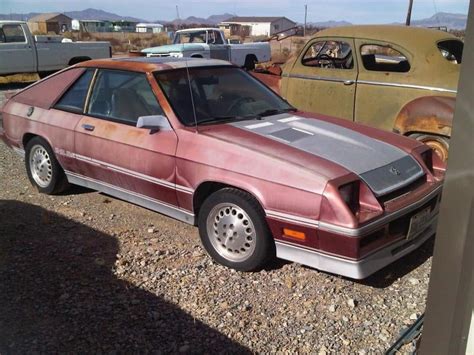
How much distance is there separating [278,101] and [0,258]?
2722 mm

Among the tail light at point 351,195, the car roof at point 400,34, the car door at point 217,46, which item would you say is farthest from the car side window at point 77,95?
the car door at point 217,46

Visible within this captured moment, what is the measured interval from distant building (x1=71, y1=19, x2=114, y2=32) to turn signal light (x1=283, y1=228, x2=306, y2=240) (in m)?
49.8

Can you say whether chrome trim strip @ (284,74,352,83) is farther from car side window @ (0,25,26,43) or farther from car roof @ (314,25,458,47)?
car side window @ (0,25,26,43)

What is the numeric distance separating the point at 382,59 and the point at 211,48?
9.45m

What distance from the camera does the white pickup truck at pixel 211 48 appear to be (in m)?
14.4

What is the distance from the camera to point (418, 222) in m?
3.55

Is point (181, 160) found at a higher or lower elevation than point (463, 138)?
lower

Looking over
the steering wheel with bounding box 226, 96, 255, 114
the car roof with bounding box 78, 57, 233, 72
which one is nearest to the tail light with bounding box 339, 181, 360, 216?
the steering wheel with bounding box 226, 96, 255, 114

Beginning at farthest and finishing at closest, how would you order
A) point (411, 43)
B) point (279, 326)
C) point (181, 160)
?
point (411, 43) < point (181, 160) < point (279, 326)

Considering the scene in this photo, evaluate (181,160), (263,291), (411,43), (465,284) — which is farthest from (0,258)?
(411,43)

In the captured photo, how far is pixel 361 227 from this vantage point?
310 cm

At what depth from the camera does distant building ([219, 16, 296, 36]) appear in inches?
1634

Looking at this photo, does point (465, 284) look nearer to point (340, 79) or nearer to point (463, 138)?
point (463, 138)

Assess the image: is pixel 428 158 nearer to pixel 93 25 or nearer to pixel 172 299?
pixel 172 299
